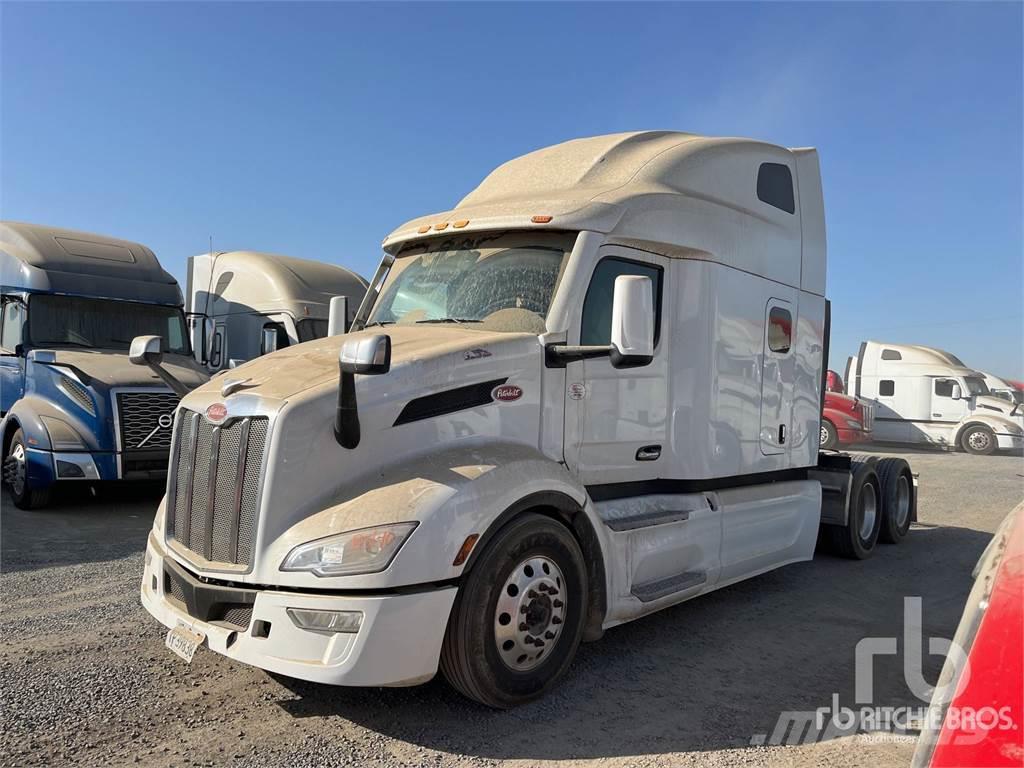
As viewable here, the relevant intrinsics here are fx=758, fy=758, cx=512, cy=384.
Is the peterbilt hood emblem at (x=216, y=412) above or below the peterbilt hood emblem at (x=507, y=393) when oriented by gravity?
below

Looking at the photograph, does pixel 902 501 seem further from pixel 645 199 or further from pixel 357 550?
pixel 357 550

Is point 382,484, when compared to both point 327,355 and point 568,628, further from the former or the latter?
point 568,628

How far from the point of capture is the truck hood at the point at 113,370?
8789 mm

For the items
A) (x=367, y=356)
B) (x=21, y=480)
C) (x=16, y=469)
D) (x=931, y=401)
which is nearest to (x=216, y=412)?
(x=367, y=356)

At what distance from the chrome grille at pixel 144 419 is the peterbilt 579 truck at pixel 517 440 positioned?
4.43 m

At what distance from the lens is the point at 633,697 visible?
166 inches

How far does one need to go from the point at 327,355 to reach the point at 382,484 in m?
1.04

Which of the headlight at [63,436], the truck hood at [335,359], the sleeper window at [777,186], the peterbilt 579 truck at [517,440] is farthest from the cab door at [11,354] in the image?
the sleeper window at [777,186]

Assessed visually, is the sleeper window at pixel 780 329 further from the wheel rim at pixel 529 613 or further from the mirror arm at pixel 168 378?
A: the mirror arm at pixel 168 378

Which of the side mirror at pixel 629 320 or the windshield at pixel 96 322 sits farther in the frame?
the windshield at pixel 96 322

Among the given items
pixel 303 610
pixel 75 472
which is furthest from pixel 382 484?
pixel 75 472

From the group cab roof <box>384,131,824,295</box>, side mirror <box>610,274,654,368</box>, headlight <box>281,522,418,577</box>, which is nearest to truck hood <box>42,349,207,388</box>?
cab roof <box>384,131,824,295</box>

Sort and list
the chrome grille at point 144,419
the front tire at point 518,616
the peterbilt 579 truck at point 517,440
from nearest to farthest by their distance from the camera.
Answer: the peterbilt 579 truck at point 517,440 → the front tire at point 518,616 → the chrome grille at point 144,419

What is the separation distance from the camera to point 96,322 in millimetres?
10039
